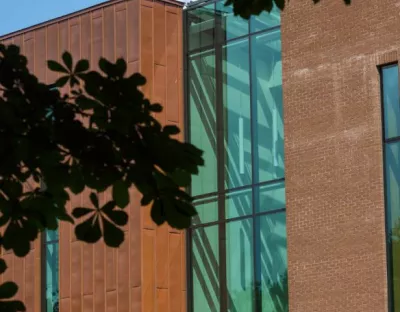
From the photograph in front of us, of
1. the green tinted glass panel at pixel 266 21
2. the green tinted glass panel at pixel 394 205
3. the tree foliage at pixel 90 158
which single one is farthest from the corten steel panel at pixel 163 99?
the tree foliage at pixel 90 158

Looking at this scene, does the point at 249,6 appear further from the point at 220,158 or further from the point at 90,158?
the point at 220,158

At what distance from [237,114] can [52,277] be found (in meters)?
5.80

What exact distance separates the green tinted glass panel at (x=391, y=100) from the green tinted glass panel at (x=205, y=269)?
4.94m

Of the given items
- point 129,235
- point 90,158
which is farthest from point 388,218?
point 90,158

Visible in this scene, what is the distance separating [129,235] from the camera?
2778 centimetres

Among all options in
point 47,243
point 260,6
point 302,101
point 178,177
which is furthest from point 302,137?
point 178,177

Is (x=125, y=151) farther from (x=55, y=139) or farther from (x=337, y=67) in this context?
(x=337, y=67)

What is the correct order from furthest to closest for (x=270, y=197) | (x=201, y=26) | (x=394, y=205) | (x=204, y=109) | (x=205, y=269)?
(x=201, y=26) < (x=204, y=109) < (x=205, y=269) < (x=270, y=197) < (x=394, y=205)

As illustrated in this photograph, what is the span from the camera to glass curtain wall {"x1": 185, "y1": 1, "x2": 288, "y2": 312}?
1044 inches

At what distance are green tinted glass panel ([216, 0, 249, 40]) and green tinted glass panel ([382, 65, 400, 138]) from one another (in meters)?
4.05

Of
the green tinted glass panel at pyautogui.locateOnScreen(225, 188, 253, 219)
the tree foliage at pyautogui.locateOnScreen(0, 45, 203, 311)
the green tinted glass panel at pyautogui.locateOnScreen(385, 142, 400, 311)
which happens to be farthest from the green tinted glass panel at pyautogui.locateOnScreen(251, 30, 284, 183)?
the tree foliage at pyautogui.locateOnScreen(0, 45, 203, 311)

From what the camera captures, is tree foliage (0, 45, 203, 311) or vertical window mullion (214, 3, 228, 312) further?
vertical window mullion (214, 3, 228, 312)

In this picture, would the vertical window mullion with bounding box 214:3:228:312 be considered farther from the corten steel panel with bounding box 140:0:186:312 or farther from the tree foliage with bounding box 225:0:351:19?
the tree foliage with bounding box 225:0:351:19

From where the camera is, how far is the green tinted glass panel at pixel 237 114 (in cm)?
2761
